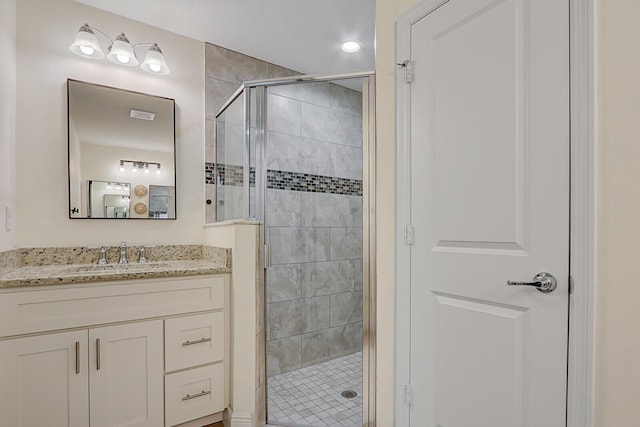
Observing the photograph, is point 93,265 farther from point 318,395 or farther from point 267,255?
point 318,395

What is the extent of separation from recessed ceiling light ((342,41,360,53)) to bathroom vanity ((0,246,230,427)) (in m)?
1.84

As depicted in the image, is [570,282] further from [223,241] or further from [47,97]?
[47,97]

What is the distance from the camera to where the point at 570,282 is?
98 centimetres

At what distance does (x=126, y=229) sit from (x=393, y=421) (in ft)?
6.27

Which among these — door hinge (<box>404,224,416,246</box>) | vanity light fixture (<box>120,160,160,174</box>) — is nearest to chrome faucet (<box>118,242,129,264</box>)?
vanity light fixture (<box>120,160,160,174</box>)

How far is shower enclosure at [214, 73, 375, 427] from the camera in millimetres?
1983

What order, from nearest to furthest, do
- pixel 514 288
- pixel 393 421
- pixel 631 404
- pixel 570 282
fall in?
1. pixel 631 404
2. pixel 570 282
3. pixel 514 288
4. pixel 393 421

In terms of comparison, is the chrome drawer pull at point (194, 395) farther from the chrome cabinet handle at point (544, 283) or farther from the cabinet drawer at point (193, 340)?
the chrome cabinet handle at point (544, 283)

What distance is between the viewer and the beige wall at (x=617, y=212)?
847mm

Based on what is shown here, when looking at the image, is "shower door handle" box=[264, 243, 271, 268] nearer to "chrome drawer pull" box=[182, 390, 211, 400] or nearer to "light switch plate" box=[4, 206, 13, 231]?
"chrome drawer pull" box=[182, 390, 211, 400]

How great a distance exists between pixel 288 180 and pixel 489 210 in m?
1.53

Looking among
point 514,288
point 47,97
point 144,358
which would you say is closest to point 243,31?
point 47,97

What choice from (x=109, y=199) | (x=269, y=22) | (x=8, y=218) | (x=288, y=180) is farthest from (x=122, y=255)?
(x=269, y=22)

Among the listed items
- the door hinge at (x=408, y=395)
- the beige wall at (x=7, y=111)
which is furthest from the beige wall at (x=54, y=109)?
the door hinge at (x=408, y=395)
